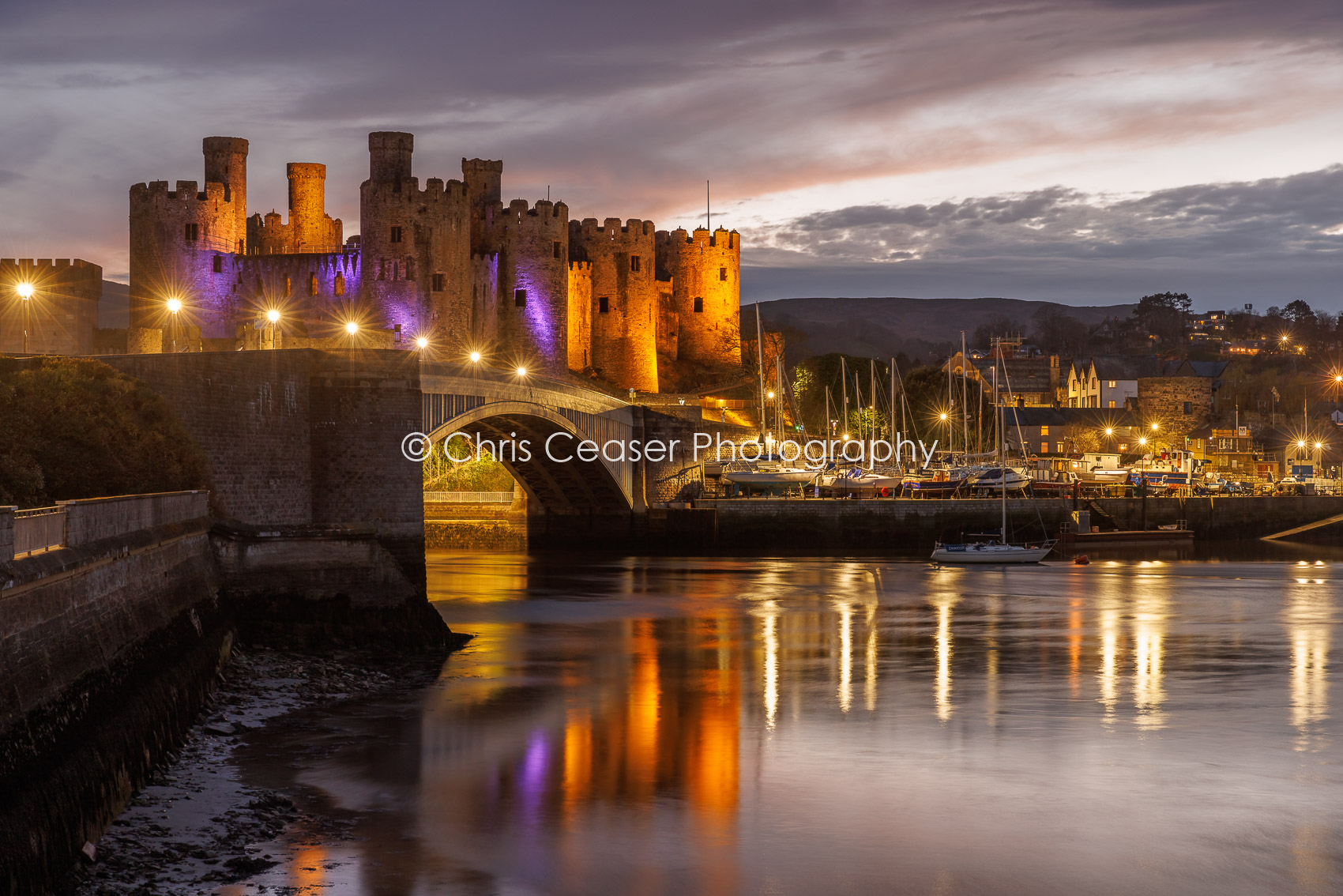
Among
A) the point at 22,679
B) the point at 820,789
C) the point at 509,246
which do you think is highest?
the point at 509,246

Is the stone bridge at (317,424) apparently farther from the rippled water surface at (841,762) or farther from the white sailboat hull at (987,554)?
the white sailboat hull at (987,554)

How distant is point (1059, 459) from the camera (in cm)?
8925

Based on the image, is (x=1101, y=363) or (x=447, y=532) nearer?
(x=447, y=532)

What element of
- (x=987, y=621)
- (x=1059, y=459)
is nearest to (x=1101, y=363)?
(x=1059, y=459)

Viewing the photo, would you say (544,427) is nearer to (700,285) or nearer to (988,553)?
(988,553)

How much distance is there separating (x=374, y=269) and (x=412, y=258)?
5.11 ft

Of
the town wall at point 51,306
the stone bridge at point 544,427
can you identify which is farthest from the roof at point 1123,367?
the town wall at point 51,306

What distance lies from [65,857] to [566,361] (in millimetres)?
55408

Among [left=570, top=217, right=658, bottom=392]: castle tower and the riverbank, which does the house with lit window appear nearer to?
[left=570, top=217, right=658, bottom=392]: castle tower

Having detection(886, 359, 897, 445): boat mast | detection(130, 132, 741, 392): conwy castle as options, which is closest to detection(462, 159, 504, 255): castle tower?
detection(130, 132, 741, 392): conwy castle

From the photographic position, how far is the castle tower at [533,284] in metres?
64.2

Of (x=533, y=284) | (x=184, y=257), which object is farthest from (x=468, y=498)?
(x=184, y=257)

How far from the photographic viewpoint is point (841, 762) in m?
15.9

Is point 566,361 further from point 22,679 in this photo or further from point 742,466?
point 22,679
